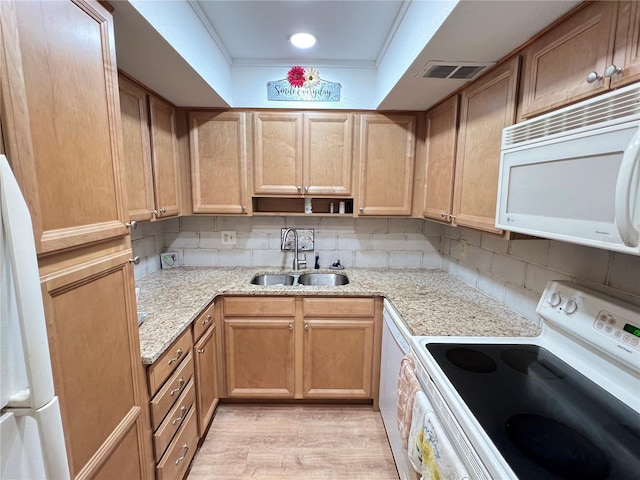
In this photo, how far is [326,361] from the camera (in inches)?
81.6

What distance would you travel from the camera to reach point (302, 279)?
8.02 feet

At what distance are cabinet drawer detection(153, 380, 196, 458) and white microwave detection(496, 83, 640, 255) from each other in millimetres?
1665

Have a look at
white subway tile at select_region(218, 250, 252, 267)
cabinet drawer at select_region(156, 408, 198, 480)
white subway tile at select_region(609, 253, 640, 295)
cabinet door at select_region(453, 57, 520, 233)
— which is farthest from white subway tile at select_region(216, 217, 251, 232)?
white subway tile at select_region(609, 253, 640, 295)

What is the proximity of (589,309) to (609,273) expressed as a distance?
17cm

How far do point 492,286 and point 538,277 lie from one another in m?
0.39

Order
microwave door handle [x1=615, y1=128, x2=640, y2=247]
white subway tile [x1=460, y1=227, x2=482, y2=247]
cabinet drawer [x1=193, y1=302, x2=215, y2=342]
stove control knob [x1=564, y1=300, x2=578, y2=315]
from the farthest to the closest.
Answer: white subway tile [x1=460, y1=227, x2=482, y2=247] < cabinet drawer [x1=193, y1=302, x2=215, y2=342] < stove control knob [x1=564, y1=300, x2=578, y2=315] < microwave door handle [x1=615, y1=128, x2=640, y2=247]

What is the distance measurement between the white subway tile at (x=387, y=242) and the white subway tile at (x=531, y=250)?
0.97 meters

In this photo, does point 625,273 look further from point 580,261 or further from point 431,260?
point 431,260

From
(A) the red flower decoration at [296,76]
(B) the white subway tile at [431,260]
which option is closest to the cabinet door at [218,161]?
(A) the red flower decoration at [296,76]

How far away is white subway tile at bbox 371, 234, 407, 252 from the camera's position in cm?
256

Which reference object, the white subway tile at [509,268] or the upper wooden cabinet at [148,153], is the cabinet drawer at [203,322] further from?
the white subway tile at [509,268]

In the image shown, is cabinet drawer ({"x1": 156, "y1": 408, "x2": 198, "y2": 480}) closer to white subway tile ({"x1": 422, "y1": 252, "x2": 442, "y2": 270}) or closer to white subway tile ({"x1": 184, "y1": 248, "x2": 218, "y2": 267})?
white subway tile ({"x1": 184, "y1": 248, "x2": 218, "y2": 267})

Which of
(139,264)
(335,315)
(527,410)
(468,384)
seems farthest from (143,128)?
(527,410)

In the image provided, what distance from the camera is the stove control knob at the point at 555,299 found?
1203 millimetres
